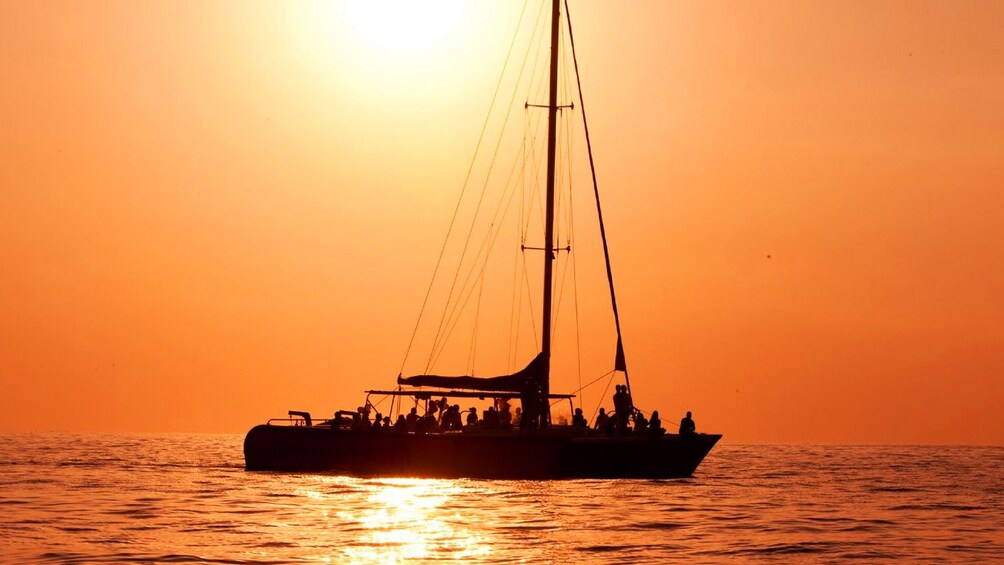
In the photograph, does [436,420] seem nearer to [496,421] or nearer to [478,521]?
[496,421]

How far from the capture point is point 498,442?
4403cm

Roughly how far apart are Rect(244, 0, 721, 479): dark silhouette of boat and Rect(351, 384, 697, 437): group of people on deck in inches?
1.7

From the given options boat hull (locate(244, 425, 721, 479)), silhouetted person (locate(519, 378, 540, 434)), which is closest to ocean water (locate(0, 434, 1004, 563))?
boat hull (locate(244, 425, 721, 479))

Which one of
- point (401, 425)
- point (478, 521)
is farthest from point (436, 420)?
point (478, 521)

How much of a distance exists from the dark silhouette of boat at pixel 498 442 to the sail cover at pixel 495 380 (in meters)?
0.03

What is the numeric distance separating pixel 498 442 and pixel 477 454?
773 mm

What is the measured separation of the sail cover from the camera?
46656 mm

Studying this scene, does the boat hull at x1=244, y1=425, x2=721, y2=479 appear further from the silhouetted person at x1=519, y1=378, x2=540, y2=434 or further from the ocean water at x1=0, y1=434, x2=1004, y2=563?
the ocean water at x1=0, y1=434, x2=1004, y2=563

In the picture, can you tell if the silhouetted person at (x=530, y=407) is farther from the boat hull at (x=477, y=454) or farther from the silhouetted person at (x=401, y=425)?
the silhouetted person at (x=401, y=425)

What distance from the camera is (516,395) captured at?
46875mm

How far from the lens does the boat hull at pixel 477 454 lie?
4416cm

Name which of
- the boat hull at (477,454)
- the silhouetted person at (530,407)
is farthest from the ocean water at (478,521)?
the silhouetted person at (530,407)

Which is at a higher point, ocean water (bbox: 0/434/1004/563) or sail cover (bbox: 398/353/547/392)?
sail cover (bbox: 398/353/547/392)

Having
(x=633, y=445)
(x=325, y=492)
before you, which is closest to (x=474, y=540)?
(x=325, y=492)
